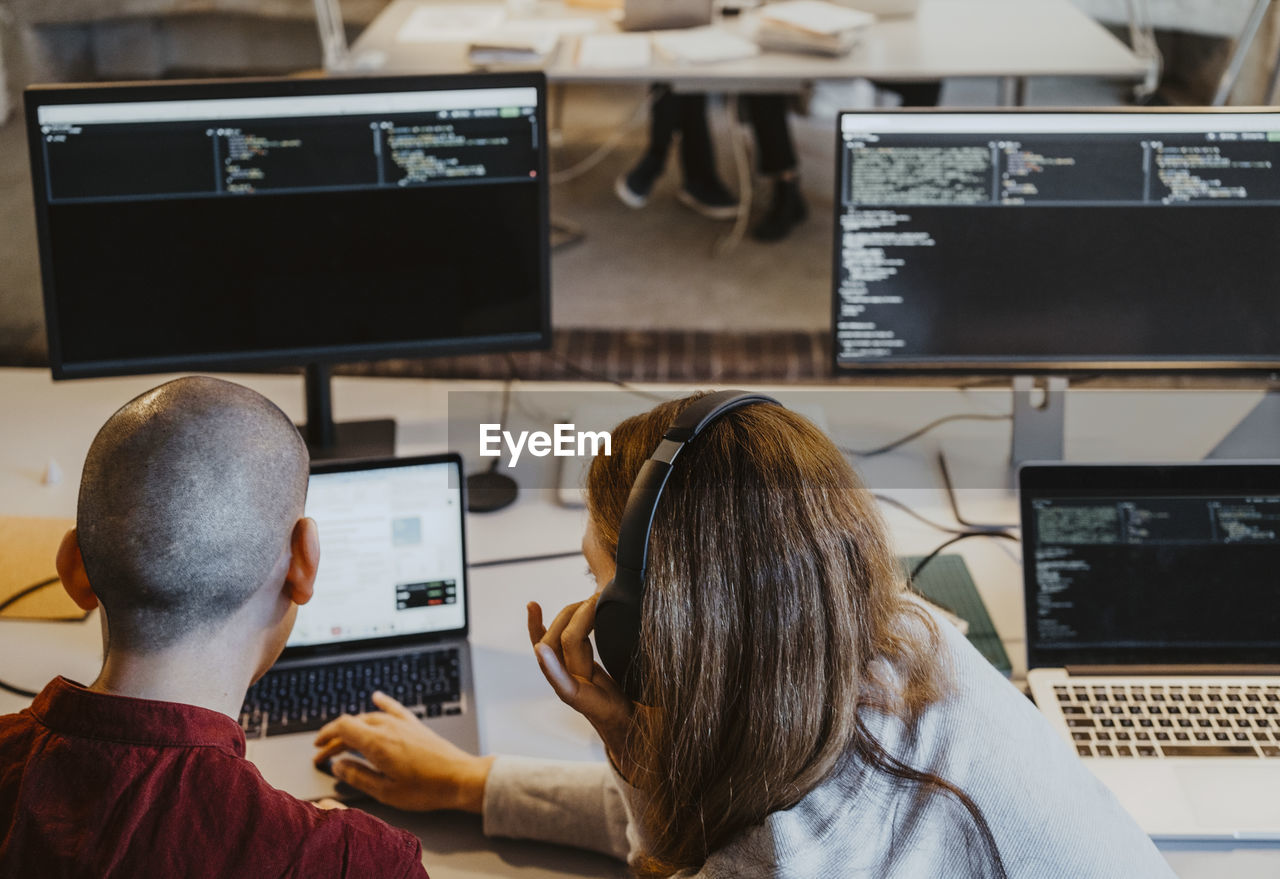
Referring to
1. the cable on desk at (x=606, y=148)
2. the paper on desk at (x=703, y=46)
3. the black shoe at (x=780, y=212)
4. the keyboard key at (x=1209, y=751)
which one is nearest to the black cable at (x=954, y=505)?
the keyboard key at (x=1209, y=751)

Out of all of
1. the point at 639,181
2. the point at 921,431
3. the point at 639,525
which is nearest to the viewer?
the point at 639,525

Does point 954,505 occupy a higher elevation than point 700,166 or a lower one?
lower

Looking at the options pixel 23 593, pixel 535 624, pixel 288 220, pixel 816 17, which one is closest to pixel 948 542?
pixel 535 624

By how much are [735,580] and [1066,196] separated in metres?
0.84

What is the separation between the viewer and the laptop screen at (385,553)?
49.5 inches

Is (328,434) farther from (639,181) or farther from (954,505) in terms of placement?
(639,181)

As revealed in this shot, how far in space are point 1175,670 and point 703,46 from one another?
2.17m

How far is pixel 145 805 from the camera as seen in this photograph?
0.78 m

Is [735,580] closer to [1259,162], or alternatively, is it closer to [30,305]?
[1259,162]

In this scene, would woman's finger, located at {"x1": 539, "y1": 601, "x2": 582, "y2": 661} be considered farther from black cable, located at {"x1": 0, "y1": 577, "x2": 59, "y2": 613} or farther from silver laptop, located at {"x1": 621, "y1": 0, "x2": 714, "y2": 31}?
silver laptop, located at {"x1": 621, "y1": 0, "x2": 714, "y2": 31}

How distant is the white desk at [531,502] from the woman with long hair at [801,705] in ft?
0.88

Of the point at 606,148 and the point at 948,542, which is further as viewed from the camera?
the point at 606,148

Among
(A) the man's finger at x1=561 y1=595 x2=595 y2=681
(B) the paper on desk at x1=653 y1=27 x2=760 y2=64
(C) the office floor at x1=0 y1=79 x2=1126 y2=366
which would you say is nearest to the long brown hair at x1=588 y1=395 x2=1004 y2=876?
(A) the man's finger at x1=561 y1=595 x2=595 y2=681

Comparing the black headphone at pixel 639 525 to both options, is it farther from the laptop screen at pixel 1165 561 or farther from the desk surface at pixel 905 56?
the desk surface at pixel 905 56
